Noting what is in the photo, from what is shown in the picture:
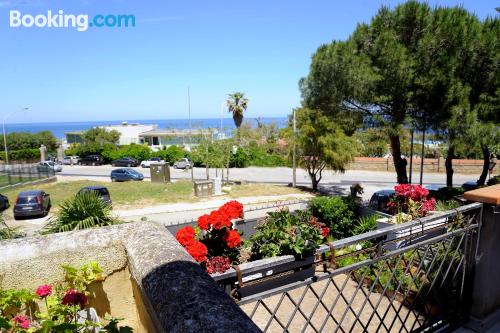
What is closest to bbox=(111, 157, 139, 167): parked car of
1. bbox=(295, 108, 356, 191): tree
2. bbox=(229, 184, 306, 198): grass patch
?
bbox=(229, 184, 306, 198): grass patch

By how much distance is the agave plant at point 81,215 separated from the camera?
8.20 metres

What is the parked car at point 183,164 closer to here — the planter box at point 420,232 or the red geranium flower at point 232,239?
the planter box at point 420,232

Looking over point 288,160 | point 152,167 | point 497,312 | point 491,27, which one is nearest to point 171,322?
point 497,312

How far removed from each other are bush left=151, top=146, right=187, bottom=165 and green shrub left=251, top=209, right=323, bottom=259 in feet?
137

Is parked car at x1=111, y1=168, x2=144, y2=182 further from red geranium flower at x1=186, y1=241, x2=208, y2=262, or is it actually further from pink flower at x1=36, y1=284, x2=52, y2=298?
pink flower at x1=36, y1=284, x2=52, y2=298

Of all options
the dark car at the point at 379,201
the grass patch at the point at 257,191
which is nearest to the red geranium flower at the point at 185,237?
the dark car at the point at 379,201

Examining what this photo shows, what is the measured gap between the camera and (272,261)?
8.48 feet

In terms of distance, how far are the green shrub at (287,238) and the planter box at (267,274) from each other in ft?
0.36

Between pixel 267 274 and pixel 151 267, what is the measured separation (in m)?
0.92

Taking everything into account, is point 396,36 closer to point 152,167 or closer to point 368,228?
point 368,228

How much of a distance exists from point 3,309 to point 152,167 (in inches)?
1102

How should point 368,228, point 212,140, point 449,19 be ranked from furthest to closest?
point 212,140, point 449,19, point 368,228

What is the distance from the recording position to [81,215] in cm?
841

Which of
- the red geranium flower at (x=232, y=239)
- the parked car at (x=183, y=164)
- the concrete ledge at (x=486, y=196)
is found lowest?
the parked car at (x=183, y=164)
